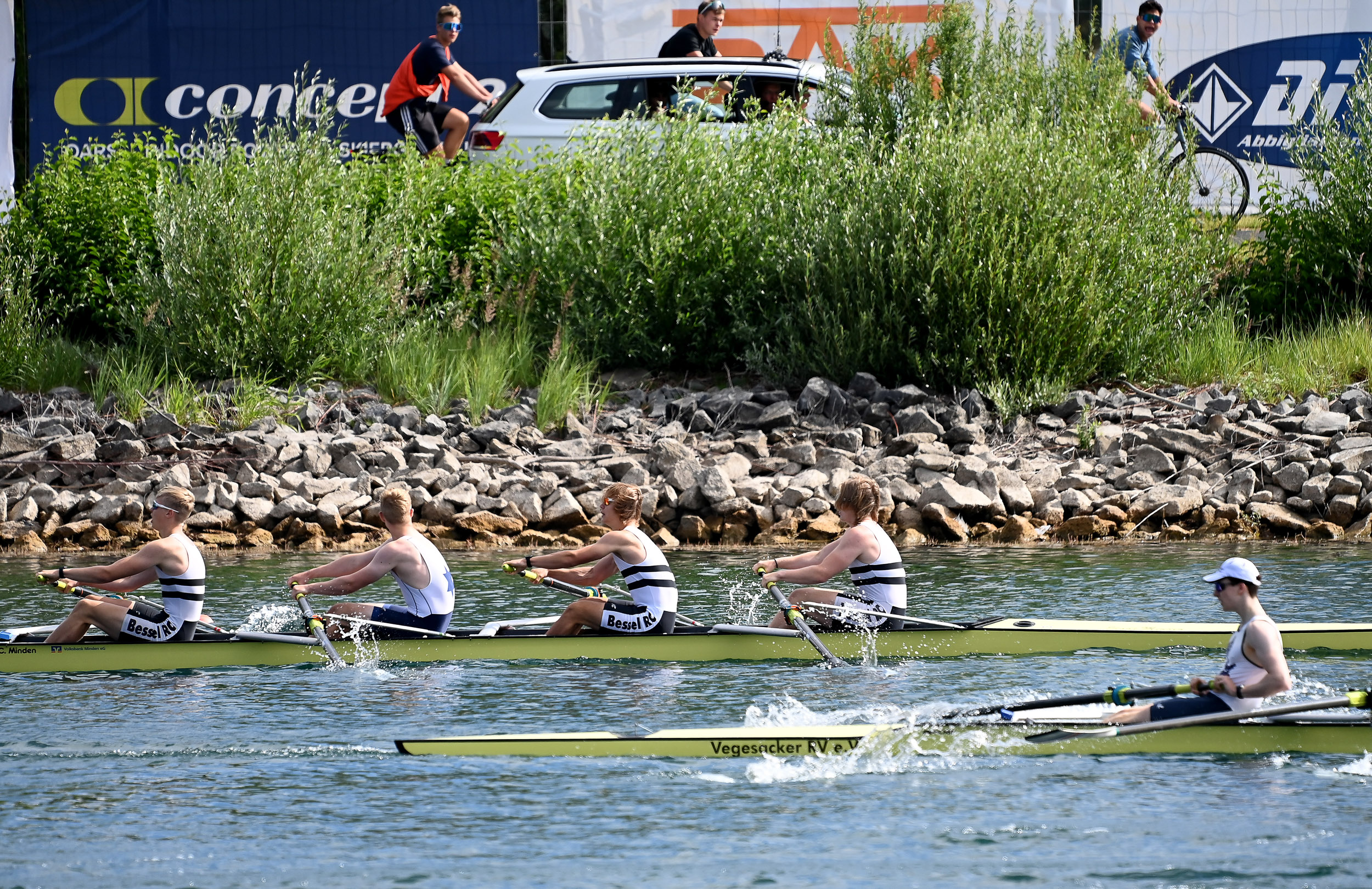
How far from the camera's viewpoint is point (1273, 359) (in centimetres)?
1938

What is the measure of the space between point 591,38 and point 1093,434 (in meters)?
9.87

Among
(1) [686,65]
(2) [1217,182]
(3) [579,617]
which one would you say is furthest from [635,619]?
(2) [1217,182]

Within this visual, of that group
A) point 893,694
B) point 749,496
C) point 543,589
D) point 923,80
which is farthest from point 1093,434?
point 893,694

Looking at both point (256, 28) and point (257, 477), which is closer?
point (257, 477)

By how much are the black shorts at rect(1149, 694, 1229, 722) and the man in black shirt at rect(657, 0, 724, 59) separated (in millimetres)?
14395

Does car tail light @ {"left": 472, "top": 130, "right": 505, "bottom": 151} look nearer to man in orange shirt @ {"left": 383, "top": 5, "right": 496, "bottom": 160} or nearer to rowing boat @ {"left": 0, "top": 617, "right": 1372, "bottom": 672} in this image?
man in orange shirt @ {"left": 383, "top": 5, "right": 496, "bottom": 160}

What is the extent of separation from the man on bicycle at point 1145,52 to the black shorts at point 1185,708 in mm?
13747

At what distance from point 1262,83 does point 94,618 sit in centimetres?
1852

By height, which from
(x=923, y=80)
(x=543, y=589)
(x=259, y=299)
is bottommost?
(x=543, y=589)

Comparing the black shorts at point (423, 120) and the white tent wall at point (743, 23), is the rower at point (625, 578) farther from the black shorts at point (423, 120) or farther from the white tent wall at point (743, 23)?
the white tent wall at point (743, 23)

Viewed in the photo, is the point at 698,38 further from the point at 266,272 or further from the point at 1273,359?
the point at 1273,359

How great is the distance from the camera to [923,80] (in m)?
20.5

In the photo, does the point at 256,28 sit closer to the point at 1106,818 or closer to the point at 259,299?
the point at 259,299

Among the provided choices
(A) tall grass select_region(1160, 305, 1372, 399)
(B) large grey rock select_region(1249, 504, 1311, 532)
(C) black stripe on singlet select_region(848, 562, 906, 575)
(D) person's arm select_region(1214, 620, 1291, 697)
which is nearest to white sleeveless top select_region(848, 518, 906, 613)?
(C) black stripe on singlet select_region(848, 562, 906, 575)
